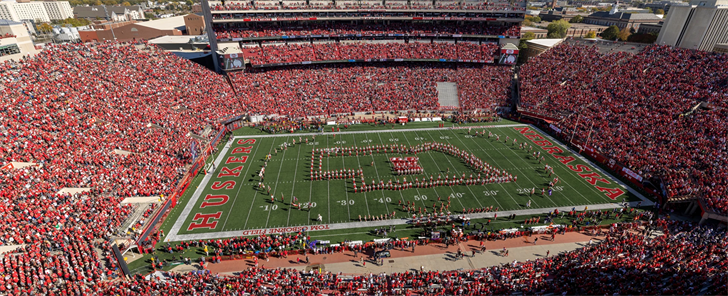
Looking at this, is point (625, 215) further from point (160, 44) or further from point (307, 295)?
point (160, 44)

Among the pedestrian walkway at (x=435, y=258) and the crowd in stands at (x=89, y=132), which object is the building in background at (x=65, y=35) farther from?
the pedestrian walkway at (x=435, y=258)

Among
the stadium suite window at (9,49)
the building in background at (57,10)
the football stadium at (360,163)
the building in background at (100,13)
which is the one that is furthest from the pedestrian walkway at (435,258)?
the building in background at (57,10)

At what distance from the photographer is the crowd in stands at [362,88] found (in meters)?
48.3

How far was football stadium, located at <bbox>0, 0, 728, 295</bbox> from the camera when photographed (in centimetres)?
1939

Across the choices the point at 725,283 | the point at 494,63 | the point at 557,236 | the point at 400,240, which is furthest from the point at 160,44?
the point at 725,283

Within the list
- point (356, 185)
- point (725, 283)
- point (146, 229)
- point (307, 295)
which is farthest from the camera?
point (356, 185)

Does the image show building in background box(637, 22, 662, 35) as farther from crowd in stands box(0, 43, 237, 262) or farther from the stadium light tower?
crowd in stands box(0, 43, 237, 262)

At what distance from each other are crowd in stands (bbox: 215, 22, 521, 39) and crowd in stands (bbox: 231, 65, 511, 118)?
5900 millimetres

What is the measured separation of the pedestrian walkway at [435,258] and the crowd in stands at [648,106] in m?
12.4

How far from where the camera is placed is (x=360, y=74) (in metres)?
54.4

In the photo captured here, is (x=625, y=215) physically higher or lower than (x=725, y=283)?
lower

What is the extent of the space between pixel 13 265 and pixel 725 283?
1375 inches

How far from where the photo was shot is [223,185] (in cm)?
3003

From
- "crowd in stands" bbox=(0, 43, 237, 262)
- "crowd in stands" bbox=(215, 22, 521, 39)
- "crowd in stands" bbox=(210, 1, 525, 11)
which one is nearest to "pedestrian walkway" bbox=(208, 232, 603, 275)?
"crowd in stands" bbox=(0, 43, 237, 262)
